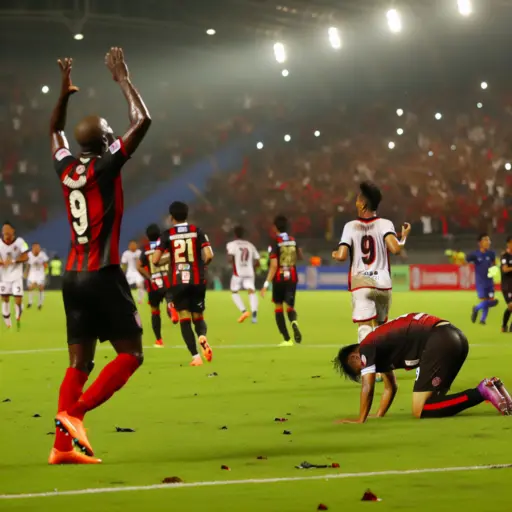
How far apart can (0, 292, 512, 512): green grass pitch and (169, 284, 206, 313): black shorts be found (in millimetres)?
786

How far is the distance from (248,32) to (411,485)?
51.9 metres

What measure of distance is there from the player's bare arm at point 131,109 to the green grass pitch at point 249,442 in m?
2.03

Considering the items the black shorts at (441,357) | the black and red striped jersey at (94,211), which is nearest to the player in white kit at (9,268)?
the black shorts at (441,357)

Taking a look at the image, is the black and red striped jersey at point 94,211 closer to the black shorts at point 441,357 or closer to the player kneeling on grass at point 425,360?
the player kneeling on grass at point 425,360

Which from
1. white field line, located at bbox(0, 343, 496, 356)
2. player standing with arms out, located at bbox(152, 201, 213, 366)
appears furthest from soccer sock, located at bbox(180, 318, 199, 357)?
white field line, located at bbox(0, 343, 496, 356)

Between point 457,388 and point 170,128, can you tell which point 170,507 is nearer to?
point 457,388

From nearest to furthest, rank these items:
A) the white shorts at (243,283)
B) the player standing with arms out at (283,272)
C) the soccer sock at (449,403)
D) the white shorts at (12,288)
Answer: the soccer sock at (449,403) → the player standing with arms out at (283,272) → the white shorts at (12,288) → the white shorts at (243,283)

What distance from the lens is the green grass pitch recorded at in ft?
20.6

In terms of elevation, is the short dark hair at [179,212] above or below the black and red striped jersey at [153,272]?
above

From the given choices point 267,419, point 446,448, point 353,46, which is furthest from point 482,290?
point 353,46

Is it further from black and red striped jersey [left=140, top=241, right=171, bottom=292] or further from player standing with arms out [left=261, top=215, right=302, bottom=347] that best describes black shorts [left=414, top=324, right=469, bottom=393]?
black and red striped jersey [left=140, top=241, right=171, bottom=292]

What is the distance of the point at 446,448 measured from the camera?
804 cm

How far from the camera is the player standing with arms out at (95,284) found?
7578mm

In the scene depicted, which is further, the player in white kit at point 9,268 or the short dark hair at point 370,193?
the player in white kit at point 9,268
